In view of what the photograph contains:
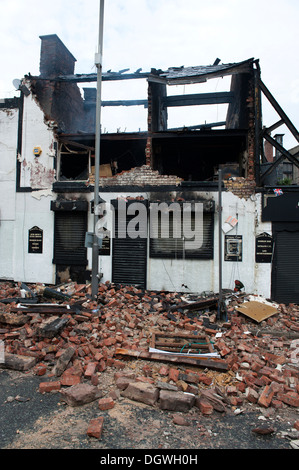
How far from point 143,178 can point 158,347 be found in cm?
644

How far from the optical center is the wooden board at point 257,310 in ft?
26.1

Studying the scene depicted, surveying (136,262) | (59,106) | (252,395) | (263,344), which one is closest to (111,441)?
(252,395)

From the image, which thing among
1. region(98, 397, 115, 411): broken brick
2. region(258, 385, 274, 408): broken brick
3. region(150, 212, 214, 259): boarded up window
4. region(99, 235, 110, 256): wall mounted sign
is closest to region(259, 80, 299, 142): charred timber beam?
region(150, 212, 214, 259): boarded up window

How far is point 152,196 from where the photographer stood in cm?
1034

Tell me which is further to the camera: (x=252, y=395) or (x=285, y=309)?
(x=285, y=309)

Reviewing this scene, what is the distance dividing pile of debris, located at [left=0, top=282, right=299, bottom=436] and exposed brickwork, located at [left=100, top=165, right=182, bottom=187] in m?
4.07

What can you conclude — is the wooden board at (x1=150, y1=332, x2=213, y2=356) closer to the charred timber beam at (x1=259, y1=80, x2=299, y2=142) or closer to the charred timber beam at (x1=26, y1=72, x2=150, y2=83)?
the charred timber beam at (x1=259, y1=80, x2=299, y2=142)

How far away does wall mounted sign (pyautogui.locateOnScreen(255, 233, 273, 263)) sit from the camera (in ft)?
31.8

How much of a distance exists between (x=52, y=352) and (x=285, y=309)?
704cm

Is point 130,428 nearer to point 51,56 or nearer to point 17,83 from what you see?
point 17,83

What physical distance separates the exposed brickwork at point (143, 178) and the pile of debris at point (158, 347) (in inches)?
160

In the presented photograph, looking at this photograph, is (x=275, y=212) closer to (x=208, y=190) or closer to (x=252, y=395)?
(x=208, y=190)

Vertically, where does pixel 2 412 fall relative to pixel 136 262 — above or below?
below

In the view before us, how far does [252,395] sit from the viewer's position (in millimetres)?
4297
